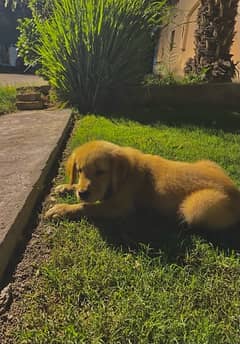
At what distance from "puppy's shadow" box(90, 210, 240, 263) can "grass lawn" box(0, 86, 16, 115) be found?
4.93 m

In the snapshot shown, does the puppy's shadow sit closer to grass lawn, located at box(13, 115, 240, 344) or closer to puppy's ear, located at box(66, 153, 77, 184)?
grass lawn, located at box(13, 115, 240, 344)

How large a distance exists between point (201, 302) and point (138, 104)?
518cm

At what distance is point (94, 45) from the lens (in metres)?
6.33

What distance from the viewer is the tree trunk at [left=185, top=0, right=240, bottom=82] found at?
6.71 meters

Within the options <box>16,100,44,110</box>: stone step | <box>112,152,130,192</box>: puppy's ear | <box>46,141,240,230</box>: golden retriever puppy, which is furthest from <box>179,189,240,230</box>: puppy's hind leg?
<box>16,100,44,110</box>: stone step

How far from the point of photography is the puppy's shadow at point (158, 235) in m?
2.20

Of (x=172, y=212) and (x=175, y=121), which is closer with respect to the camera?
(x=172, y=212)

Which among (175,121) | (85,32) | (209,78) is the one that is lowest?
(175,121)

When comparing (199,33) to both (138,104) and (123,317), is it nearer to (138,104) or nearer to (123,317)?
(138,104)

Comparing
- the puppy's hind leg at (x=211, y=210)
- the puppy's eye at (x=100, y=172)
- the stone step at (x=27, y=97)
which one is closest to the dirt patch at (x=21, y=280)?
the puppy's eye at (x=100, y=172)

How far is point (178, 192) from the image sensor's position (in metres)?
2.39

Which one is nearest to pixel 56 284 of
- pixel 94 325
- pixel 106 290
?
pixel 106 290

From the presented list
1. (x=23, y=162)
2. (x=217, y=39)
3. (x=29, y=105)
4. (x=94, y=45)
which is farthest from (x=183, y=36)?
(x=23, y=162)

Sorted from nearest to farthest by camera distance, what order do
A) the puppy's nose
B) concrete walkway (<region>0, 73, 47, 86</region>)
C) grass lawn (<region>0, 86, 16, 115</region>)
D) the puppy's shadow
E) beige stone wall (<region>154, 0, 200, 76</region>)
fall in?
the puppy's shadow
the puppy's nose
grass lawn (<region>0, 86, 16, 115</region>)
concrete walkway (<region>0, 73, 47, 86</region>)
beige stone wall (<region>154, 0, 200, 76</region>)
